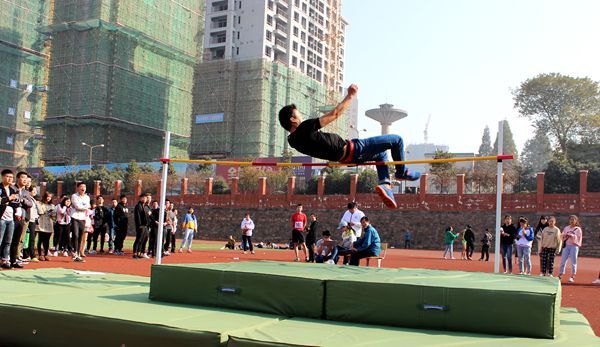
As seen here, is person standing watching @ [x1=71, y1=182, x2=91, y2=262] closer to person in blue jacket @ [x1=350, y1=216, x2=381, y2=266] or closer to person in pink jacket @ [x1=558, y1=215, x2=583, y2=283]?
person in blue jacket @ [x1=350, y1=216, x2=381, y2=266]

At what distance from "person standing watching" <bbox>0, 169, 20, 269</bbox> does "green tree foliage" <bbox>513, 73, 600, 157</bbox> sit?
61.1 meters

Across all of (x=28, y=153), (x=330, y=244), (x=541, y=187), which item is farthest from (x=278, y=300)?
(x=28, y=153)

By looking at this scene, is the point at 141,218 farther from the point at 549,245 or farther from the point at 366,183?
the point at 366,183

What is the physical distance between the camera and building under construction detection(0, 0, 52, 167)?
63.5 metres

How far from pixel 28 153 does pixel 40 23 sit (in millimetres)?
16234

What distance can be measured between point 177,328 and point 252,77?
222 ft

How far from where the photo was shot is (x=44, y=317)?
4.52 meters

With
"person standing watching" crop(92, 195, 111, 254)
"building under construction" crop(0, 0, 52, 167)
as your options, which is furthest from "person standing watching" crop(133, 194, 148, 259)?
"building under construction" crop(0, 0, 52, 167)

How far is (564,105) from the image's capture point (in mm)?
62250

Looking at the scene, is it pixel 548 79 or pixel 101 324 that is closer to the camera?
pixel 101 324

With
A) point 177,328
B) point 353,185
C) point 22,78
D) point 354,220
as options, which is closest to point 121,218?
point 354,220

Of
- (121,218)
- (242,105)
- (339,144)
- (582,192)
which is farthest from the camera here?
(242,105)

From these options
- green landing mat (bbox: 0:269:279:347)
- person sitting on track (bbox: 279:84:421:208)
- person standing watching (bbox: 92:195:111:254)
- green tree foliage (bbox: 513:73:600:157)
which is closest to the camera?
green landing mat (bbox: 0:269:279:347)

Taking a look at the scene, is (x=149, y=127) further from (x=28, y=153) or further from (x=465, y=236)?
(x=465, y=236)
